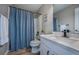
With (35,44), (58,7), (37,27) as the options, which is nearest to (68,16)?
(58,7)

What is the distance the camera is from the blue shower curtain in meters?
1.48

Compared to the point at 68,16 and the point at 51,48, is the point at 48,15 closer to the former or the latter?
the point at 68,16

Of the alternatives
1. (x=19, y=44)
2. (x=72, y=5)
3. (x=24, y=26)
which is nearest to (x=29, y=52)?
(x=19, y=44)

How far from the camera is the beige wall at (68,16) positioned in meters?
1.50

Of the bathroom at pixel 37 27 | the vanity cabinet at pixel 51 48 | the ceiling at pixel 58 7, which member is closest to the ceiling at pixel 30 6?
the bathroom at pixel 37 27

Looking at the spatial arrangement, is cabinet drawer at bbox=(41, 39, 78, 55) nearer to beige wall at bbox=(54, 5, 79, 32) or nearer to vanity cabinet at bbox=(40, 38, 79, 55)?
vanity cabinet at bbox=(40, 38, 79, 55)

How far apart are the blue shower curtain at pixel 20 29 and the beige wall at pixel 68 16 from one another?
16.3 inches

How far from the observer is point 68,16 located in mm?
1523

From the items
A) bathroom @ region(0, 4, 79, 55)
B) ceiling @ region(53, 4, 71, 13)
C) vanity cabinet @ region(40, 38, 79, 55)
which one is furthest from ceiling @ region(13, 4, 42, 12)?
vanity cabinet @ region(40, 38, 79, 55)

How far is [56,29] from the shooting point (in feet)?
5.16
